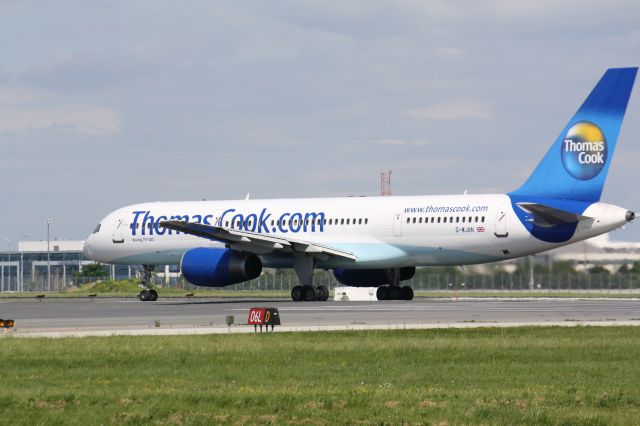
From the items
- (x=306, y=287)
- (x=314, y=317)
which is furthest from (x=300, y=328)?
(x=306, y=287)

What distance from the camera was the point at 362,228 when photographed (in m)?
59.7

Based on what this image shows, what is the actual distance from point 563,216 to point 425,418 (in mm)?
38068

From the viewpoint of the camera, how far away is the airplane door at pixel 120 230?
220 ft

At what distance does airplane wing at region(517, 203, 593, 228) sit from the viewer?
173ft

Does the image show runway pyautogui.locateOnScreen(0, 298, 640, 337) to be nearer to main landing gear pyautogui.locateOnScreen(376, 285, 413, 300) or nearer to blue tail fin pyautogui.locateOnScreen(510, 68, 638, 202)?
blue tail fin pyautogui.locateOnScreen(510, 68, 638, 202)

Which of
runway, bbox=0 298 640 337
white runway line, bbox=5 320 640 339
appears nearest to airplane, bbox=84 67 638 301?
runway, bbox=0 298 640 337

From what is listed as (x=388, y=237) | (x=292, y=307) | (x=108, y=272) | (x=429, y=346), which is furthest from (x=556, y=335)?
(x=108, y=272)

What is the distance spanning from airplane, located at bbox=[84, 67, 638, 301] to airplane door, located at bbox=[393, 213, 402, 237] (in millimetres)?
49

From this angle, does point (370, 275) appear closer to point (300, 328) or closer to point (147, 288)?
point (147, 288)

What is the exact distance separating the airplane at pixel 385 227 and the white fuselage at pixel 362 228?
0.19ft

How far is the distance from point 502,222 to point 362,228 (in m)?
8.02

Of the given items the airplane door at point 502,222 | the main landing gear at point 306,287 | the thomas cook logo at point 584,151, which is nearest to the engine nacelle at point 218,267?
the main landing gear at point 306,287

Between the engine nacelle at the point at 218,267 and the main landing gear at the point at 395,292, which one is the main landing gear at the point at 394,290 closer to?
the main landing gear at the point at 395,292

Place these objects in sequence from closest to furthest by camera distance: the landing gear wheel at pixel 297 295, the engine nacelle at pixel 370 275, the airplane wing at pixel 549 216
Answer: the airplane wing at pixel 549 216
the landing gear wheel at pixel 297 295
the engine nacelle at pixel 370 275
